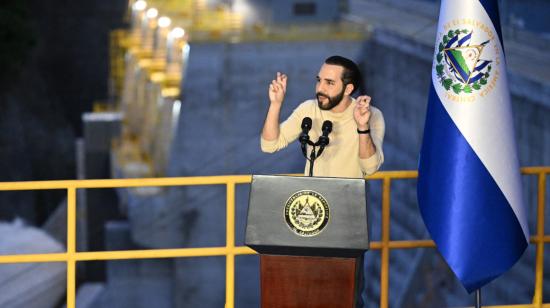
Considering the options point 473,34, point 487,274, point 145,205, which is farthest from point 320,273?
point 145,205

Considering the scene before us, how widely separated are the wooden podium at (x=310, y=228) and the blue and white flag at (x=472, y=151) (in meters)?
0.74

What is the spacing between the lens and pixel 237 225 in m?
26.2

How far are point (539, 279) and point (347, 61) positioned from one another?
1.96 m

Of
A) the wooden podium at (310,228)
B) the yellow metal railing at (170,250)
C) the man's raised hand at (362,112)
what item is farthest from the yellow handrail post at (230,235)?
the man's raised hand at (362,112)

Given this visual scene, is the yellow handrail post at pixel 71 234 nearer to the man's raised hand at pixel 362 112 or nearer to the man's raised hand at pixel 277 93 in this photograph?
the man's raised hand at pixel 277 93

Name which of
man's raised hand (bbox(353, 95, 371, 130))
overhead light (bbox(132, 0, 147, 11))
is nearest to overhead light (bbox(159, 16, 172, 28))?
overhead light (bbox(132, 0, 147, 11))

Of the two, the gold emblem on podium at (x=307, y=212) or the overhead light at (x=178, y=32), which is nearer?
the gold emblem on podium at (x=307, y=212)

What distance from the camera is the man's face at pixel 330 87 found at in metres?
7.04

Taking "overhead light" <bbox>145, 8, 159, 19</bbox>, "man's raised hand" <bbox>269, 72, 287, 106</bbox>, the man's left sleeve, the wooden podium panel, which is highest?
"overhead light" <bbox>145, 8, 159, 19</bbox>

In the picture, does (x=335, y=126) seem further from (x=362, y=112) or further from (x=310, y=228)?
(x=310, y=228)

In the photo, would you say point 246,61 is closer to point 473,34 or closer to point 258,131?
point 258,131

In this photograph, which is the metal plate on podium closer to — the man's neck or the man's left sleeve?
the man's left sleeve

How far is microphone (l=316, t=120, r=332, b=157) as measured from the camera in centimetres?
688

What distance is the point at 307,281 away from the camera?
688 centimetres
